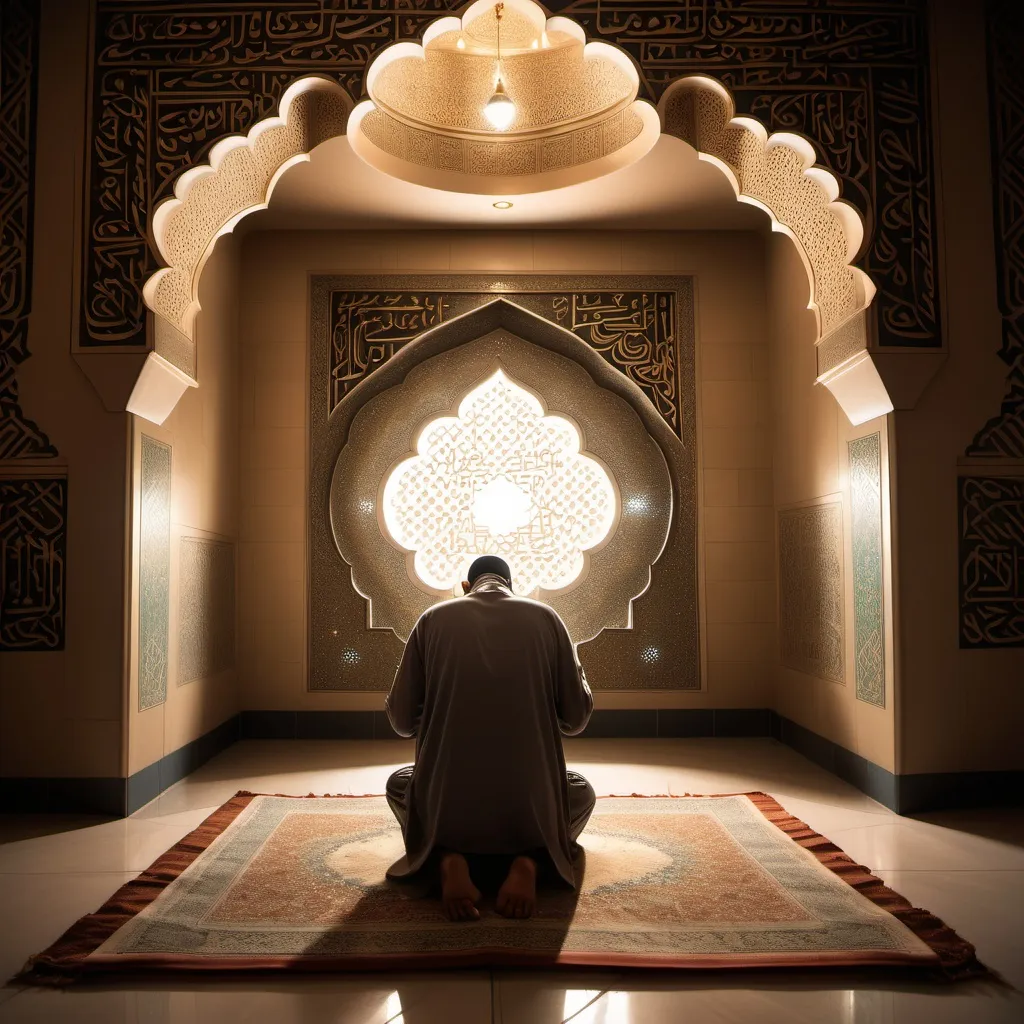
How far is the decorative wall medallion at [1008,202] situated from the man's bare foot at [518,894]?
7.93ft

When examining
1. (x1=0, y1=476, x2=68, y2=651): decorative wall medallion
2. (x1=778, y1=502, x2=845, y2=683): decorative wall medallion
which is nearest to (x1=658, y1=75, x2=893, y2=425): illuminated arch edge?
(x1=778, y1=502, x2=845, y2=683): decorative wall medallion

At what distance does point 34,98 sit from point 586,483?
327 cm

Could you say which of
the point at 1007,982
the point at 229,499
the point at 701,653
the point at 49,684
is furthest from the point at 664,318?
the point at 1007,982

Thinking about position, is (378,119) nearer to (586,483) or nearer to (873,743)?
(586,483)

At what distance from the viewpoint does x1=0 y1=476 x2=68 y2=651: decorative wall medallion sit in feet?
12.0

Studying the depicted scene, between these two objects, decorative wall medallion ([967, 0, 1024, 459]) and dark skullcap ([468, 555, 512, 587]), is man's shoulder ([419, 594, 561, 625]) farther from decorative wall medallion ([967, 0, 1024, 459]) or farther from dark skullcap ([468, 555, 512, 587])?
Answer: decorative wall medallion ([967, 0, 1024, 459])

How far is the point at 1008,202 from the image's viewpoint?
3.75 m

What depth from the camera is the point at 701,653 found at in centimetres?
540

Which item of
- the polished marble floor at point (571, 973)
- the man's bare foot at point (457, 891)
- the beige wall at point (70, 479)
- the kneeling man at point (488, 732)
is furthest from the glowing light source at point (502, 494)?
the man's bare foot at point (457, 891)

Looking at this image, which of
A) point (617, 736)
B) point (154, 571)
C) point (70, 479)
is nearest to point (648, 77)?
point (70, 479)

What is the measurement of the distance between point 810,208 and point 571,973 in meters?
3.08

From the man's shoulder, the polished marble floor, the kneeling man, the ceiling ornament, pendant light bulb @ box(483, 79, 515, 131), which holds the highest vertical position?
the ceiling ornament

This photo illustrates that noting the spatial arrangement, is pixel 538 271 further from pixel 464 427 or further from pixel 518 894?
pixel 518 894

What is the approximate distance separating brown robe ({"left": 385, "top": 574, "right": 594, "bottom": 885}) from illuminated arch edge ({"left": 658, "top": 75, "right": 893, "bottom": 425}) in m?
1.89
